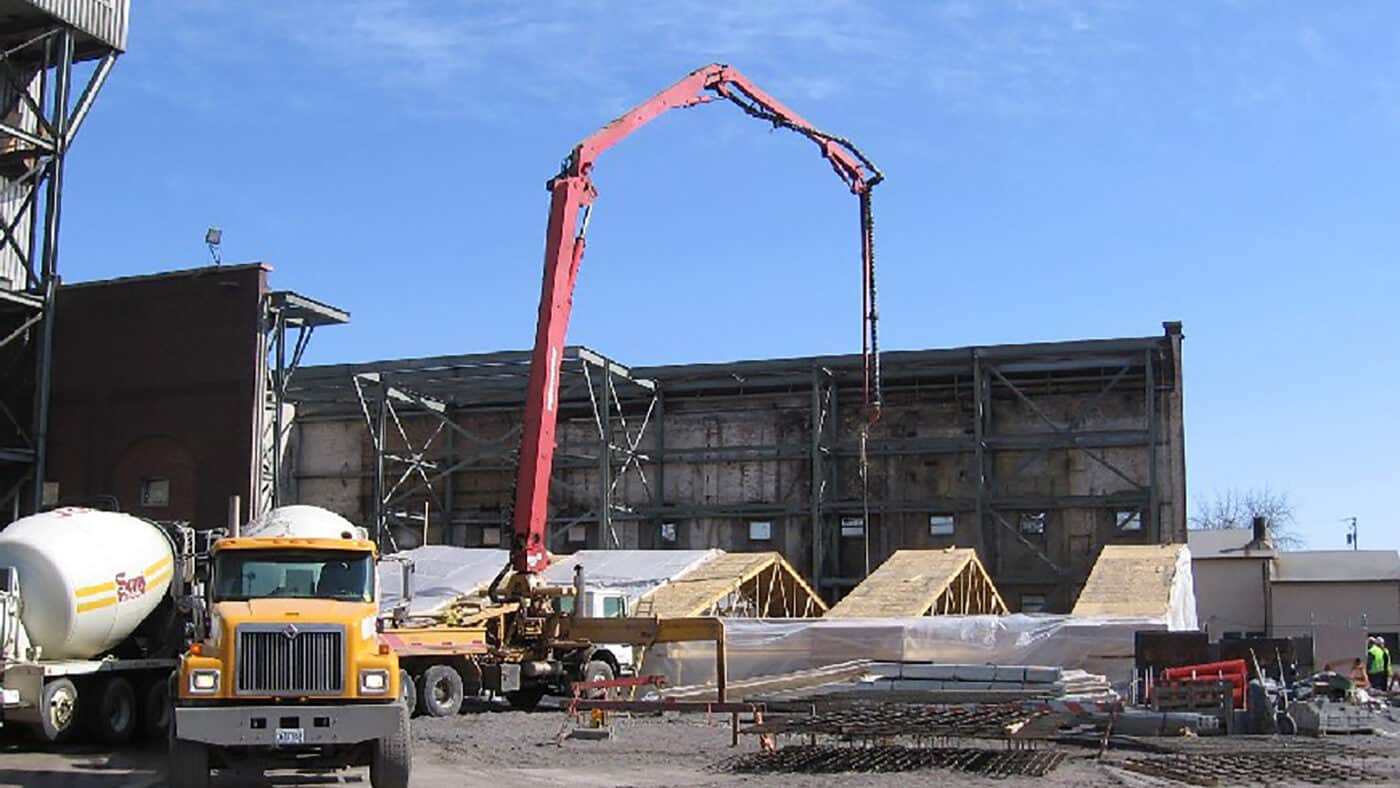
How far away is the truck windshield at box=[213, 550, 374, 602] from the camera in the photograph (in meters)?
14.8

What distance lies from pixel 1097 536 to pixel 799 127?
53.7 ft

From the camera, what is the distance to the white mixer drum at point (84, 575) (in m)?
18.1

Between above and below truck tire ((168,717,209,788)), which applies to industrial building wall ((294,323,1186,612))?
above

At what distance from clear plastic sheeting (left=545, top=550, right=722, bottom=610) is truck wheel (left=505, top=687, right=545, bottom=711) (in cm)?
571

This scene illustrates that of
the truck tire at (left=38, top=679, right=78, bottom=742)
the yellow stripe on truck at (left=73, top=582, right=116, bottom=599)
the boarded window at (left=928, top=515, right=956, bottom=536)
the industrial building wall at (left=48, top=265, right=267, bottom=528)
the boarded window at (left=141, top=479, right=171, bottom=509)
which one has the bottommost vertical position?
the truck tire at (left=38, top=679, right=78, bottom=742)

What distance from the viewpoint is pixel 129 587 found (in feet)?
62.5

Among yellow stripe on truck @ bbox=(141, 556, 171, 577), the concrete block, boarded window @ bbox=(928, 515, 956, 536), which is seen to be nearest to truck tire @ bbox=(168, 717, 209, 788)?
yellow stripe on truck @ bbox=(141, 556, 171, 577)

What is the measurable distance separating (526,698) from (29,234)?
1673cm

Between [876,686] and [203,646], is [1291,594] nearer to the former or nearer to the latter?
[876,686]

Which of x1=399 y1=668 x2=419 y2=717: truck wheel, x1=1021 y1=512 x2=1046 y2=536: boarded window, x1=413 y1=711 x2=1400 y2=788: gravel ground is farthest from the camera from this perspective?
x1=1021 y1=512 x2=1046 y2=536: boarded window

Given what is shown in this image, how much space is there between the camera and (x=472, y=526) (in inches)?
1893

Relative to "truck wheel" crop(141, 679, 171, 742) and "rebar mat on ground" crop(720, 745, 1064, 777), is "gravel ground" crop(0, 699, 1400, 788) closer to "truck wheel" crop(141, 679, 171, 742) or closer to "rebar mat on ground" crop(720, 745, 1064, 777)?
"rebar mat on ground" crop(720, 745, 1064, 777)

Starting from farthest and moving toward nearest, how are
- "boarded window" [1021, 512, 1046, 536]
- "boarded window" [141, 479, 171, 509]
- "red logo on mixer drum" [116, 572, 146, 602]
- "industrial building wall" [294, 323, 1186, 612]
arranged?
"boarded window" [1021, 512, 1046, 536]
"industrial building wall" [294, 323, 1186, 612]
"boarded window" [141, 479, 171, 509]
"red logo on mixer drum" [116, 572, 146, 602]

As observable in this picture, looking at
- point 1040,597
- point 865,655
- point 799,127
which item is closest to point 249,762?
point 865,655
